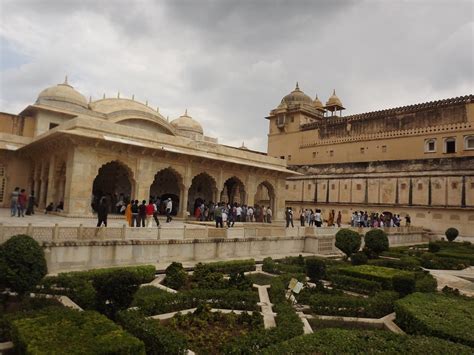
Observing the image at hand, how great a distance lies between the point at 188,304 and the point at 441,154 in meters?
28.2

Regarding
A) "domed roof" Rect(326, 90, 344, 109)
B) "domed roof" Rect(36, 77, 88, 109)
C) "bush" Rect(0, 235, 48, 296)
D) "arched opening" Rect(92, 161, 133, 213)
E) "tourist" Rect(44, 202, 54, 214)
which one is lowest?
"bush" Rect(0, 235, 48, 296)

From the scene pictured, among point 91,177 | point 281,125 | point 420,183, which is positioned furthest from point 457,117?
point 91,177

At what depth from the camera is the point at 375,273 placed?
33.0 ft

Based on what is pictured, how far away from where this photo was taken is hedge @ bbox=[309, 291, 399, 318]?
7.13m

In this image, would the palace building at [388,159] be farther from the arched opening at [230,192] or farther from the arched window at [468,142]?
the arched opening at [230,192]

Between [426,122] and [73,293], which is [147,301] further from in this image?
[426,122]

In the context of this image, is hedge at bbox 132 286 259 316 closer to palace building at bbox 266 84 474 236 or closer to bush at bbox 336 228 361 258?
bush at bbox 336 228 361 258

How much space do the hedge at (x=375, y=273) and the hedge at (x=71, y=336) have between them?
23.1ft

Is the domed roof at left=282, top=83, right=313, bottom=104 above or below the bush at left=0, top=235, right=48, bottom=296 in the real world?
above

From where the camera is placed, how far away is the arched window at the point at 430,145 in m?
30.1

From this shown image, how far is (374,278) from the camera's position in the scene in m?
9.83

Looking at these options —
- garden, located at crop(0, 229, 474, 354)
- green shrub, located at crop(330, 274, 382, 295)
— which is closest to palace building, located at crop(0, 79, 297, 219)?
garden, located at crop(0, 229, 474, 354)

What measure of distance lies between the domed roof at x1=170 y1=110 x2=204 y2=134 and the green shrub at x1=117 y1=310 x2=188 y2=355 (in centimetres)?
2702

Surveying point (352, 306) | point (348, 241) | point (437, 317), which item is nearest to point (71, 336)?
point (352, 306)
